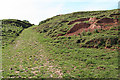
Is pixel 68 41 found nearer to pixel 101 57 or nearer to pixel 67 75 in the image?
pixel 101 57

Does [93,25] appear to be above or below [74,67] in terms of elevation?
above

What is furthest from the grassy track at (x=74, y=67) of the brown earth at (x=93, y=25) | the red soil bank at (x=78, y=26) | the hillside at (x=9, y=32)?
the hillside at (x=9, y=32)

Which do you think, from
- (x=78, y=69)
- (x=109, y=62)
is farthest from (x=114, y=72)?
(x=78, y=69)

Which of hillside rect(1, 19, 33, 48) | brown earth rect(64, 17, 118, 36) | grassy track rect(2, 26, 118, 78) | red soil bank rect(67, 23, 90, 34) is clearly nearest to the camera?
grassy track rect(2, 26, 118, 78)

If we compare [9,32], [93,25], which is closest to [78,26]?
[93,25]

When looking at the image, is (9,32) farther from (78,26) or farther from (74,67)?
(74,67)

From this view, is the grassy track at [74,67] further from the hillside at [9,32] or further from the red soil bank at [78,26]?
the hillside at [9,32]

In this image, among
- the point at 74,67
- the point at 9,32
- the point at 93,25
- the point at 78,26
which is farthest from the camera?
the point at 9,32

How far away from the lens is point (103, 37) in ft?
82.0

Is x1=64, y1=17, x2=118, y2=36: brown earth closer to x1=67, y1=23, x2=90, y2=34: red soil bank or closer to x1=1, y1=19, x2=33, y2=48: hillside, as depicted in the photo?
x1=67, y1=23, x2=90, y2=34: red soil bank

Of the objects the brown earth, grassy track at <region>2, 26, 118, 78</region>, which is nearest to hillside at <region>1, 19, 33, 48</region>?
grassy track at <region>2, 26, 118, 78</region>

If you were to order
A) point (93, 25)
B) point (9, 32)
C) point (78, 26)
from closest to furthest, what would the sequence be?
1. point (93, 25)
2. point (78, 26)
3. point (9, 32)

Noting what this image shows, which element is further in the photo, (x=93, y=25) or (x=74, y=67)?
(x=93, y=25)

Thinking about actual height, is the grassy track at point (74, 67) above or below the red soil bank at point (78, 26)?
below
